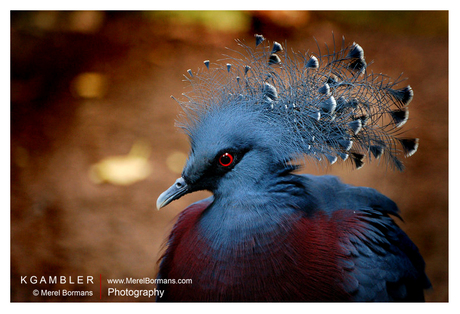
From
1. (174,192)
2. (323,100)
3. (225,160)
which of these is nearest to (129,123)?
(174,192)

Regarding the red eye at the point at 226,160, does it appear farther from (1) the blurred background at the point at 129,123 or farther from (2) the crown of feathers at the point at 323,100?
(1) the blurred background at the point at 129,123

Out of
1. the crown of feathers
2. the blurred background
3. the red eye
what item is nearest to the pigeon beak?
the red eye

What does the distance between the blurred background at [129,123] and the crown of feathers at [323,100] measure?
0.28 meters

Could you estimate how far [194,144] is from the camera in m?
1.77

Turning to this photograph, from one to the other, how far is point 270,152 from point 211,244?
51cm

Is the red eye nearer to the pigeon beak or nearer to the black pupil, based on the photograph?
the black pupil

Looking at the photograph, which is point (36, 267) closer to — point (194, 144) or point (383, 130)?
point (194, 144)

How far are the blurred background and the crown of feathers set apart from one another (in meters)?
0.28

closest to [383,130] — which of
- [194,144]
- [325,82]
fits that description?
[325,82]

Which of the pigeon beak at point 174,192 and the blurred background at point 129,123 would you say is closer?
the pigeon beak at point 174,192

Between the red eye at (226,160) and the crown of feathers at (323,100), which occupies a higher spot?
the crown of feathers at (323,100)

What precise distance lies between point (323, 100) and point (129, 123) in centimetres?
246

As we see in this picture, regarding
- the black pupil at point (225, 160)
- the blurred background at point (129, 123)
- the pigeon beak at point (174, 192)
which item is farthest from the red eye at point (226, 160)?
the blurred background at point (129, 123)

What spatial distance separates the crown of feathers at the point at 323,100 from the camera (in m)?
1.65
